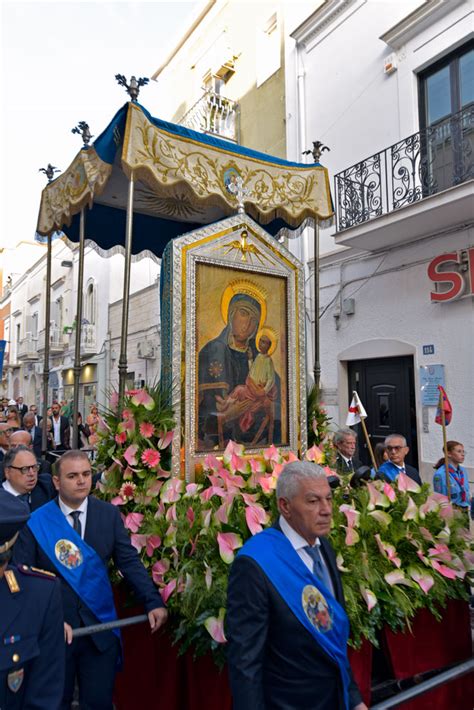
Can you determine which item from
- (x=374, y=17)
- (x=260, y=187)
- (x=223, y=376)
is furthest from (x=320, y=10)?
(x=223, y=376)

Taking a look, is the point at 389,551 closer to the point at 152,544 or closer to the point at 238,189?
the point at 152,544

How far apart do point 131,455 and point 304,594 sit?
205 cm

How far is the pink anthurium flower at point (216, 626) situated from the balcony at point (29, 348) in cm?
2410

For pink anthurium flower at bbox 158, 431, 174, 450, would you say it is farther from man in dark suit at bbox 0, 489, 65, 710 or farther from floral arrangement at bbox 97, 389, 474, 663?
man in dark suit at bbox 0, 489, 65, 710

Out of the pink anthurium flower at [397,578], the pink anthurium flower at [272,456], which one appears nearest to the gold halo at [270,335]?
the pink anthurium flower at [272,456]

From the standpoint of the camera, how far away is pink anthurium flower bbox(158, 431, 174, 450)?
3.84m

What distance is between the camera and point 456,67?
317 inches

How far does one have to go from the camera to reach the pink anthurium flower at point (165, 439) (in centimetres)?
384

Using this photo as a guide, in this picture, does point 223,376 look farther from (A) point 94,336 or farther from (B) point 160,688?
(A) point 94,336

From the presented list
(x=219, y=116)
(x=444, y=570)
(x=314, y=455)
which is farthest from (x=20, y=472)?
(x=219, y=116)

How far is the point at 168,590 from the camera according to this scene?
278cm

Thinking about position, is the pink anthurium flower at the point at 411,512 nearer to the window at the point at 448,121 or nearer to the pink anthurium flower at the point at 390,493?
the pink anthurium flower at the point at 390,493

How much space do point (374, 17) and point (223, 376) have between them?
8.05 meters

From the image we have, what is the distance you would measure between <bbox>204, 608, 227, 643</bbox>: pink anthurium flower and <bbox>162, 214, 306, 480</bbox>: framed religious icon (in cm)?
152
